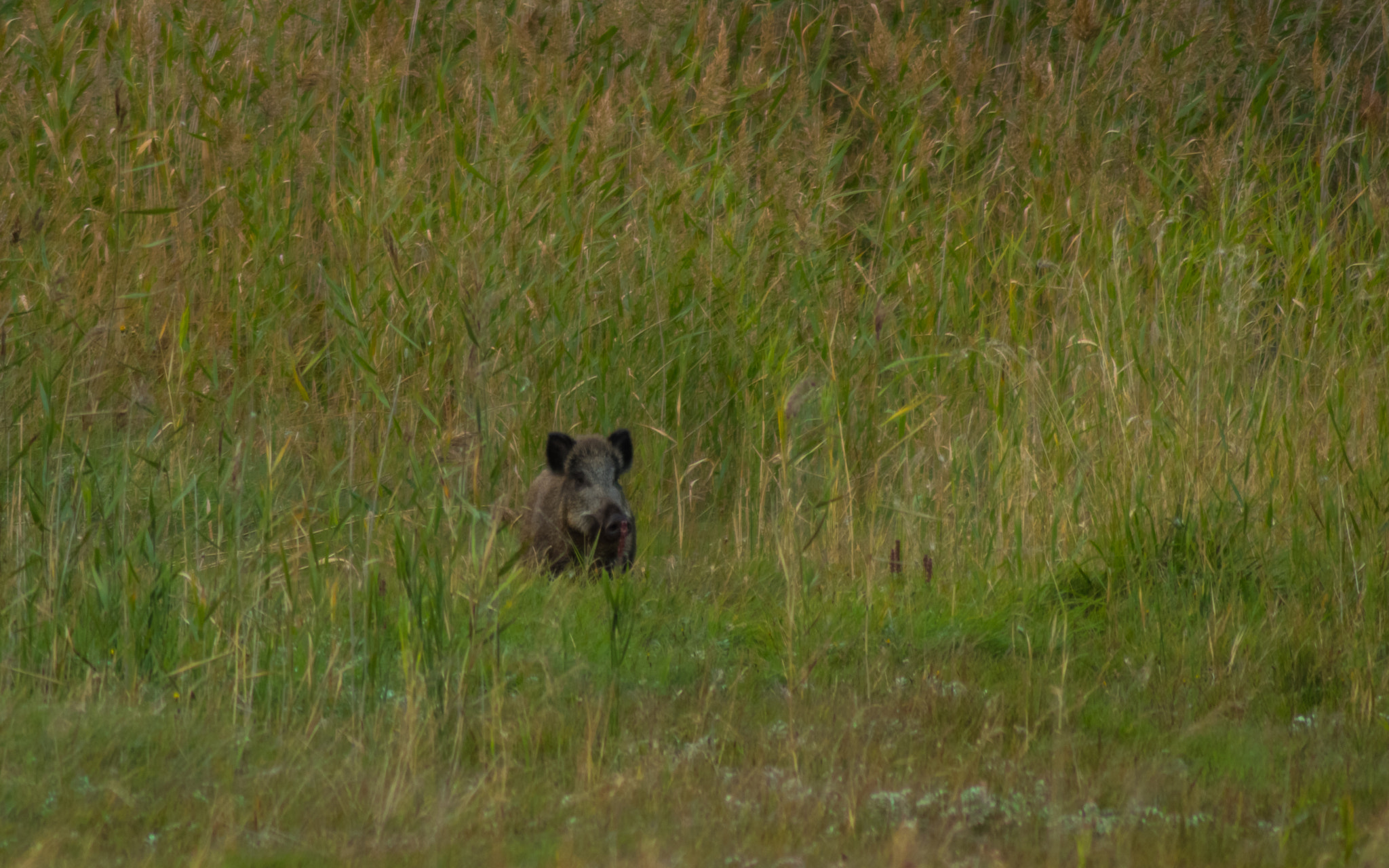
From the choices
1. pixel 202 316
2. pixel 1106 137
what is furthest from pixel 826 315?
pixel 202 316

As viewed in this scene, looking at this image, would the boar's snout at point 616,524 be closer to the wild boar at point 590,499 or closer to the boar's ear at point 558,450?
the wild boar at point 590,499

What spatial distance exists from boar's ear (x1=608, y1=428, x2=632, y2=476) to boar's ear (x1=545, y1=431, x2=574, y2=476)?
0.20 m

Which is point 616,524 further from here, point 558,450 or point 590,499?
point 558,450

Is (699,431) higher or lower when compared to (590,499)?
higher

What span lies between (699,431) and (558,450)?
92 cm

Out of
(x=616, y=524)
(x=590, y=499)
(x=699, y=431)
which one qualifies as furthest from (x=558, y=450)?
(x=699, y=431)

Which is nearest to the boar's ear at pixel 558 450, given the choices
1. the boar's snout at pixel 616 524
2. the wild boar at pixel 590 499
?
the wild boar at pixel 590 499

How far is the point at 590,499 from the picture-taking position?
6652 millimetres

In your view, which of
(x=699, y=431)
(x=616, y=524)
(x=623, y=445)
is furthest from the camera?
(x=699, y=431)

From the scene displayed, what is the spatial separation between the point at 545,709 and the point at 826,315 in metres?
3.64

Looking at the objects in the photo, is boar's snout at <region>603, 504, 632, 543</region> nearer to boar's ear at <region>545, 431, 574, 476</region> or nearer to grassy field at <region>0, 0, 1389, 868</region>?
grassy field at <region>0, 0, 1389, 868</region>

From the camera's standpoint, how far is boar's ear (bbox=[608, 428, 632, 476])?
6742 millimetres

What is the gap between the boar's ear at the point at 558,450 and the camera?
21.7 ft

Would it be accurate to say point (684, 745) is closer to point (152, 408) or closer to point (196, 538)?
point (196, 538)
